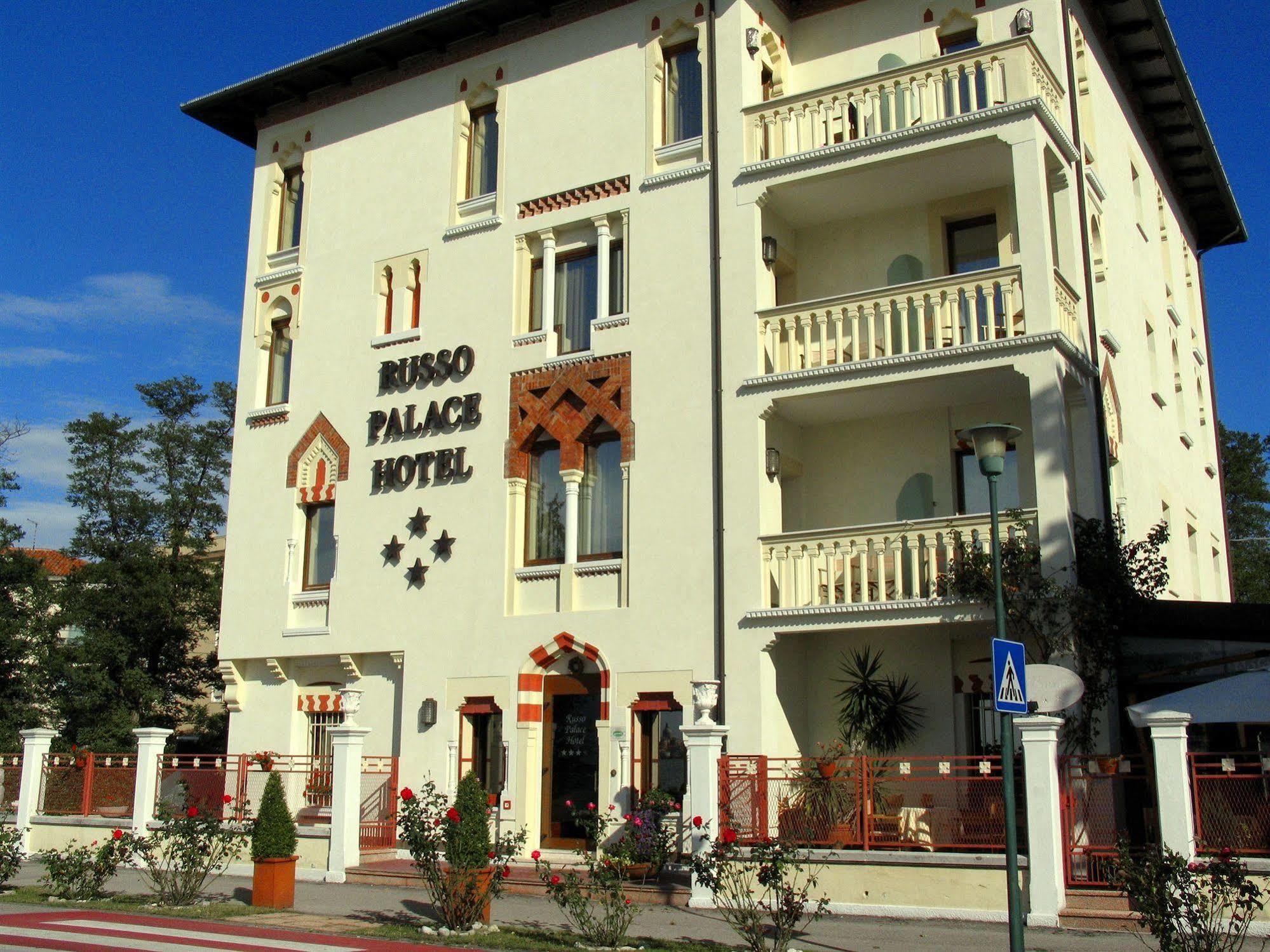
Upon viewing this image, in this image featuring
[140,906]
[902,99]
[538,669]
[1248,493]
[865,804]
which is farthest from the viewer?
[1248,493]

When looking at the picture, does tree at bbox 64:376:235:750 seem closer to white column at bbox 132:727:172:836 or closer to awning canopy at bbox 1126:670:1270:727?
white column at bbox 132:727:172:836

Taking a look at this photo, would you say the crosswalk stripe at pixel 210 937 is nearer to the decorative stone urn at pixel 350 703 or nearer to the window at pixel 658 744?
the decorative stone urn at pixel 350 703

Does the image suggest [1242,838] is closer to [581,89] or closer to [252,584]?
[581,89]

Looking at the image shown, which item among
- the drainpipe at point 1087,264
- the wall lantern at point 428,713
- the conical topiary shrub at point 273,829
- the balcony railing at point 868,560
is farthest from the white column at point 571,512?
the drainpipe at point 1087,264

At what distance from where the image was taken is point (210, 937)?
472 inches

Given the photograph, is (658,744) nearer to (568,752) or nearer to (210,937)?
(568,752)

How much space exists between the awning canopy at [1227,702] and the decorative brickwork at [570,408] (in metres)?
8.11

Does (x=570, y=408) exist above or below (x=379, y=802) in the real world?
above

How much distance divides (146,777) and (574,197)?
11171 millimetres

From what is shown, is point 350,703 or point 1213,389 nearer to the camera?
point 350,703

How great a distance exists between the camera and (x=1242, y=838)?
11.9 metres

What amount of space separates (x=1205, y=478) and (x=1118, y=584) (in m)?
11.4

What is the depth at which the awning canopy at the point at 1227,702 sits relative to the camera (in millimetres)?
12727

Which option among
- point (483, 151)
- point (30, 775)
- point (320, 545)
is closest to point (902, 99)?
point (483, 151)
